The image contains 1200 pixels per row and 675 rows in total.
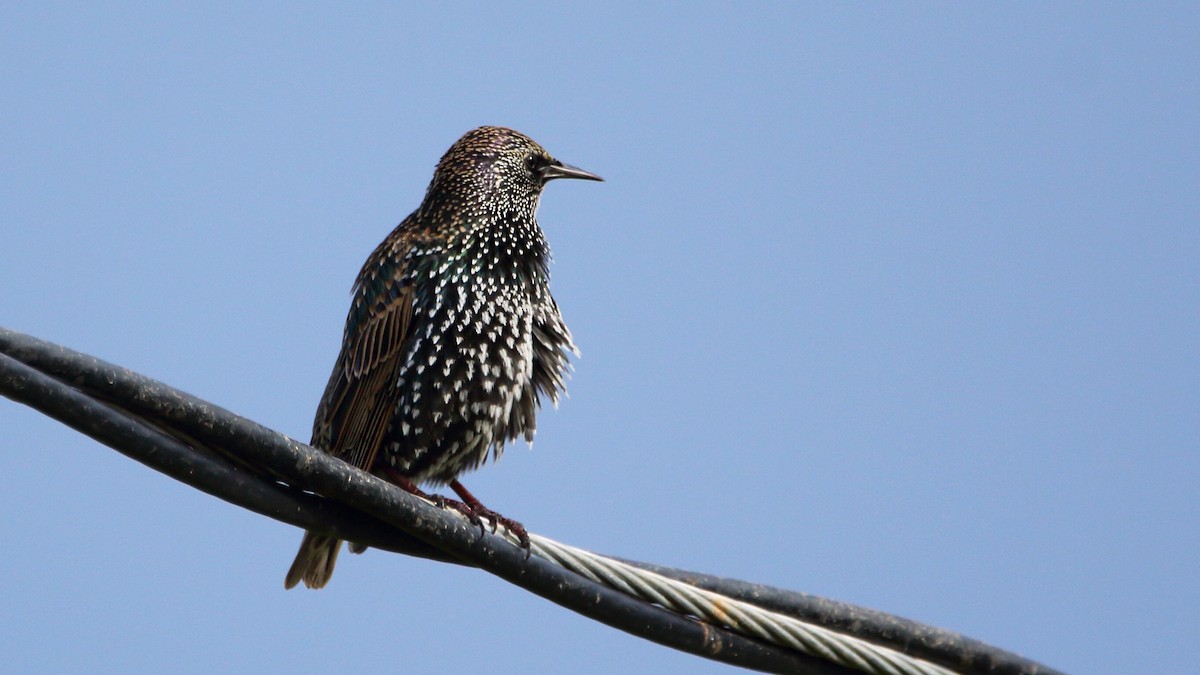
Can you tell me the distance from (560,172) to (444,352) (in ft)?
4.35

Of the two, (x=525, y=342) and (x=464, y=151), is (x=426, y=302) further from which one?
(x=464, y=151)

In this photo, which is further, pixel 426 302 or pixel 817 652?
pixel 426 302

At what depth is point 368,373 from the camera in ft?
19.3

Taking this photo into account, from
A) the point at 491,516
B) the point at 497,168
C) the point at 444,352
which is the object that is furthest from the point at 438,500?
the point at 497,168

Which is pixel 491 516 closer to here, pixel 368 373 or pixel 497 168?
pixel 368 373

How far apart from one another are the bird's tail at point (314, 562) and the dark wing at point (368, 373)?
332mm

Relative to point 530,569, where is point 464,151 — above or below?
above

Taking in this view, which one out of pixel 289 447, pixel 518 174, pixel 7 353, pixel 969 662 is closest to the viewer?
pixel 7 353

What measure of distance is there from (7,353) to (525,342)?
3156mm

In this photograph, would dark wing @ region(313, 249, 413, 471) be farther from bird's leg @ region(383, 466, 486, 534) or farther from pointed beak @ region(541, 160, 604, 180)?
pointed beak @ region(541, 160, 604, 180)

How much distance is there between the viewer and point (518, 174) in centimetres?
655

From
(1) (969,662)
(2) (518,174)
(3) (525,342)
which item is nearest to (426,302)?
(3) (525,342)

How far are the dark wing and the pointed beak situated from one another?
960 mm

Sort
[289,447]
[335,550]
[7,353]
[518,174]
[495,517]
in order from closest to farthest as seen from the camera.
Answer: [7,353], [289,447], [495,517], [335,550], [518,174]
